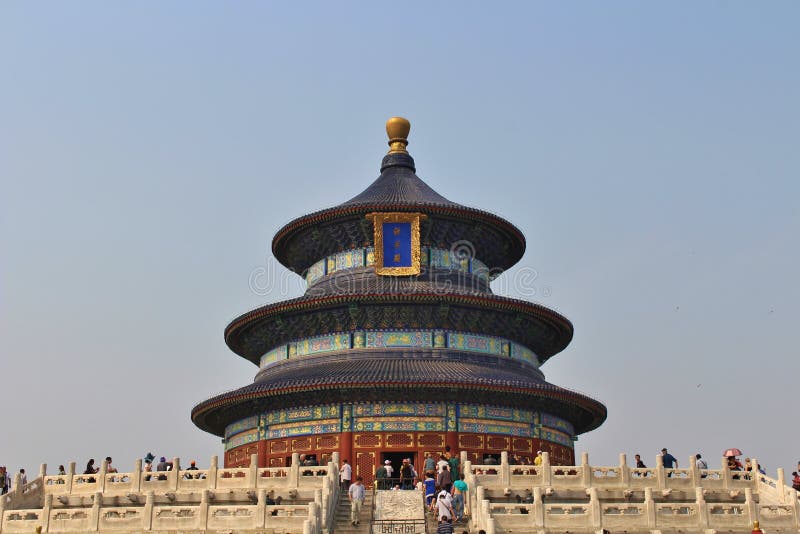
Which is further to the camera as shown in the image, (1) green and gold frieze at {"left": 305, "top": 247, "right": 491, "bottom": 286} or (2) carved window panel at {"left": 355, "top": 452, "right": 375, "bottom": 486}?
(1) green and gold frieze at {"left": 305, "top": 247, "right": 491, "bottom": 286}

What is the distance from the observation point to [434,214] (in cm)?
4500

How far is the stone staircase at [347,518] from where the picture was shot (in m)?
24.4

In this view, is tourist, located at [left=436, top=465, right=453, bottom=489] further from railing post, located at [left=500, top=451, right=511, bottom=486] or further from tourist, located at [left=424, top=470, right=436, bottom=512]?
railing post, located at [left=500, top=451, right=511, bottom=486]

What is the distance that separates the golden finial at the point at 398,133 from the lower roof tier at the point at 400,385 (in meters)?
12.9

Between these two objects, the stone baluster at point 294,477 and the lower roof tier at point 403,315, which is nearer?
the stone baluster at point 294,477

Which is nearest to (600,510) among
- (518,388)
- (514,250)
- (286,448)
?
(518,388)

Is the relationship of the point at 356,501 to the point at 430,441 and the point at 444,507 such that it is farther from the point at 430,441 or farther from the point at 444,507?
the point at 430,441

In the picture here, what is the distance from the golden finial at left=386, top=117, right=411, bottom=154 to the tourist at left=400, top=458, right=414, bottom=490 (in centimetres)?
2193

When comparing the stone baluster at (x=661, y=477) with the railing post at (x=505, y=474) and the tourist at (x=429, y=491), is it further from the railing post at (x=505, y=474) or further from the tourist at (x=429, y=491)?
the tourist at (x=429, y=491)

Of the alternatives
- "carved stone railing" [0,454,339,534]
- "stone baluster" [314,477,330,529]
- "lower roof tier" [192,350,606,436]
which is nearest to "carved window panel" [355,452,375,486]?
"lower roof tier" [192,350,606,436]

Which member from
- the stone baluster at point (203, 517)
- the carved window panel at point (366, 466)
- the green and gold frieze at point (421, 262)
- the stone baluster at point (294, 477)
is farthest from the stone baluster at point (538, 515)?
the green and gold frieze at point (421, 262)

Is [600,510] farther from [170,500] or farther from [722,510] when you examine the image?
[170,500]

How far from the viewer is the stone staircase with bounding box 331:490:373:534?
24375 mm

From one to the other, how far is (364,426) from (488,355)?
21.1 feet
